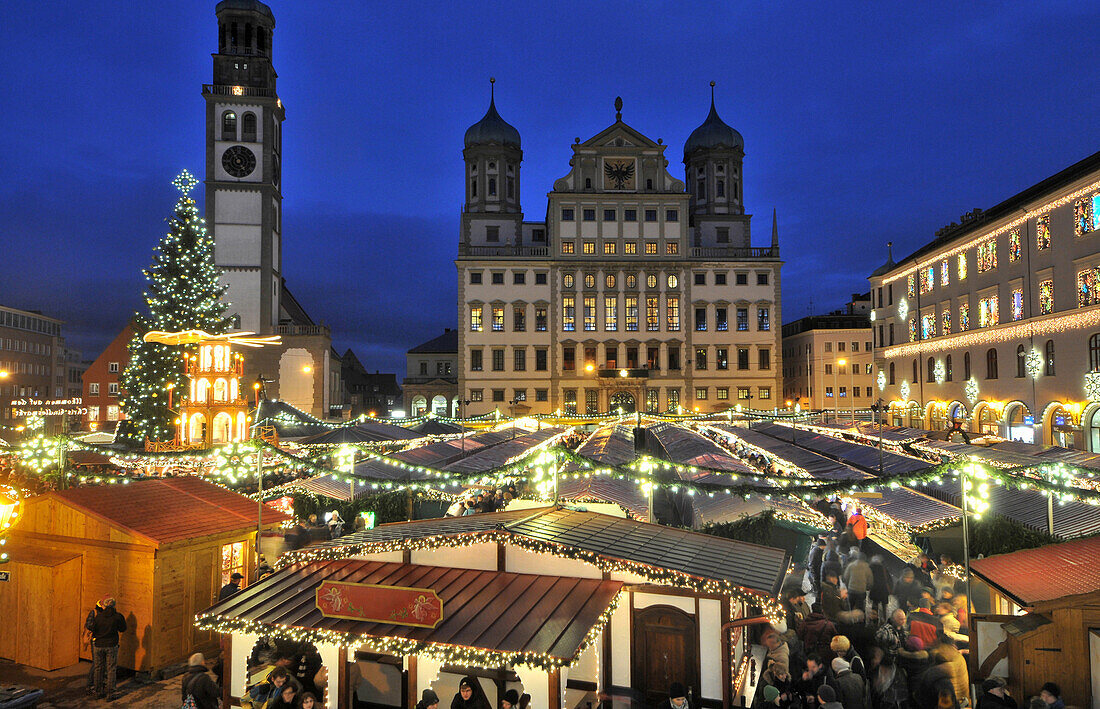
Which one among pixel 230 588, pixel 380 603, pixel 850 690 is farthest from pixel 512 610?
pixel 230 588

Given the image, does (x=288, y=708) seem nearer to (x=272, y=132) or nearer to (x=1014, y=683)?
(x=1014, y=683)

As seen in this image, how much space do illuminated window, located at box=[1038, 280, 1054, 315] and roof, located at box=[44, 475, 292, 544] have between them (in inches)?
1417

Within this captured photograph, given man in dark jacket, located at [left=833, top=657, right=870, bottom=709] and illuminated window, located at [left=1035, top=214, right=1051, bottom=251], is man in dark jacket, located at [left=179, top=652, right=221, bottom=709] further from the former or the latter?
illuminated window, located at [left=1035, top=214, right=1051, bottom=251]

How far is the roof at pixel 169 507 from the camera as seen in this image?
1087 centimetres

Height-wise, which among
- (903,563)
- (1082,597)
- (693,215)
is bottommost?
(903,563)

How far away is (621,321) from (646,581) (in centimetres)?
4647

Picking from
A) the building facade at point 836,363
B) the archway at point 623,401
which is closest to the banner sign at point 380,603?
the archway at point 623,401

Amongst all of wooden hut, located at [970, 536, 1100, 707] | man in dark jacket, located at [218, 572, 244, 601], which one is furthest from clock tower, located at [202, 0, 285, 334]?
wooden hut, located at [970, 536, 1100, 707]

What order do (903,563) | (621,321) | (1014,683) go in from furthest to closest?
(621,321) < (903,563) < (1014,683)

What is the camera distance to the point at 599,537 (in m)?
8.38

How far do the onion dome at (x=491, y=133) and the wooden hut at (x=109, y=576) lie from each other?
53717 mm

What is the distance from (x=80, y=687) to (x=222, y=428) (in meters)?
14.6

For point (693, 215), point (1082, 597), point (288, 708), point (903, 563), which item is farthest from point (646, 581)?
point (693, 215)

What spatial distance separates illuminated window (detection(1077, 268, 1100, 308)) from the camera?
28.6 meters
